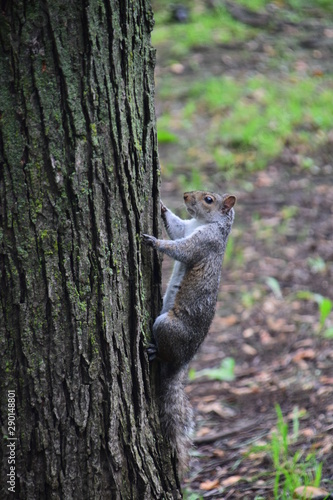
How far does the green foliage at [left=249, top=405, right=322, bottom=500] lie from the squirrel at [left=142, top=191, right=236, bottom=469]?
0.57 m

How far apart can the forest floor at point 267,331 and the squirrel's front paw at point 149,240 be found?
1.25m

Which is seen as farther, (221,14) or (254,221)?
(221,14)

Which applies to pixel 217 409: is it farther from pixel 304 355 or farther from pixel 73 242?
Answer: pixel 73 242

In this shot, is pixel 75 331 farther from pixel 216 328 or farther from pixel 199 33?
pixel 199 33

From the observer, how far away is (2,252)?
208cm

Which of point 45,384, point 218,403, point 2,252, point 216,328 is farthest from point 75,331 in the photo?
point 216,328

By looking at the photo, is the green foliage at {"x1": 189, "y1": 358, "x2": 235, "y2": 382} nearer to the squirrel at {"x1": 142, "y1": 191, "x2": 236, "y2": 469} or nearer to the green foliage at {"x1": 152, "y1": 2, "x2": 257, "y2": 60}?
the squirrel at {"x1": 142, "y1": 191, "x2": 236, "y2": 469}

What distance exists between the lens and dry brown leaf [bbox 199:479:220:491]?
314 cm

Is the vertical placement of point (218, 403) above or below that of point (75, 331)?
below

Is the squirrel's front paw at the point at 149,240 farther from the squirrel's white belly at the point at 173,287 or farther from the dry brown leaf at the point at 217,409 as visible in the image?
the dry brown leaf at the point at 217,409

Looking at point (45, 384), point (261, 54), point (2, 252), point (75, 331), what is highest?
point (261, 54)

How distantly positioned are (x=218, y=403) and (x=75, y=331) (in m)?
2.17

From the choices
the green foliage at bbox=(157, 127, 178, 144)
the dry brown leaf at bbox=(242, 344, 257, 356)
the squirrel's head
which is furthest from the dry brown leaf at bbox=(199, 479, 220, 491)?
the green foliage at bbox=(157, 127, 178, 144)

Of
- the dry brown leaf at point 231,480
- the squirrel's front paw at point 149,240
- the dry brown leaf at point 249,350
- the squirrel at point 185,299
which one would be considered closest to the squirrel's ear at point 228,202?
the squirrel at point 185,299
